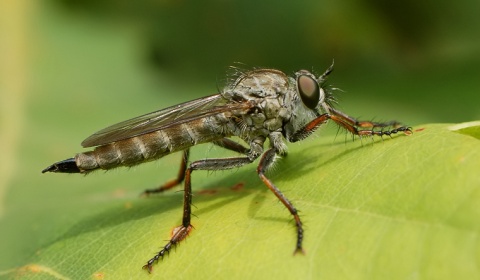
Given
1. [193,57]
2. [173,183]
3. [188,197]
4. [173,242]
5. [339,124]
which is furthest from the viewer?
[193,57]

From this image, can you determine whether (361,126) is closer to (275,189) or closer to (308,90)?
(308,90)

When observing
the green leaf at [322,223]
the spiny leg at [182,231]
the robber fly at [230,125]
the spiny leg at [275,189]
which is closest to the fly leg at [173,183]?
the green leaf at [322,223]

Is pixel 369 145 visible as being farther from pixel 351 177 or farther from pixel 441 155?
pixel 441 155

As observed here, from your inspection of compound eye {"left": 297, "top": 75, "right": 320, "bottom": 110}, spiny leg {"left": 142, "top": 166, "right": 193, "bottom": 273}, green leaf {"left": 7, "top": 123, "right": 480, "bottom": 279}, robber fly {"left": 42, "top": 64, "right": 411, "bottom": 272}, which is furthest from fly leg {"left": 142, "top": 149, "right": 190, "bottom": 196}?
compound eye {"left": 297, "top": 75, "right": 320, "bottom": 110}

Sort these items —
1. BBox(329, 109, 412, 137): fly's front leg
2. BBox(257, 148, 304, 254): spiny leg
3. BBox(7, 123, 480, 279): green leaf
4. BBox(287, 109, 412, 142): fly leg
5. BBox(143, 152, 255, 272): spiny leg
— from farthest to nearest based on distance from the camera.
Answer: BBox(287, 109, 412, 142): fly leg, BBox(329, 109, 412, 137): fly's front leg, BBox(143, 152, 255, 272): spiny leg, BBox(257, 148, 304, 254): spiny leg, BBox(7, 123, 480, 279): green leaf

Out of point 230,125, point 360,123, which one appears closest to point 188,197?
point 230,125

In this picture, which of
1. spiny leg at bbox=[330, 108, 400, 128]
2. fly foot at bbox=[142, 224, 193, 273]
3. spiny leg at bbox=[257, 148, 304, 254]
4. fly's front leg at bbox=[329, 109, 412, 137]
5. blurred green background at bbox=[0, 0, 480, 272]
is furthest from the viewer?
blurred green background at bbox=[0, 0, 480, 272]

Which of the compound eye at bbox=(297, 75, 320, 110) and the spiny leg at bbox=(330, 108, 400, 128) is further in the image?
the compound eye at bbox=(297, 75, 320, 110)

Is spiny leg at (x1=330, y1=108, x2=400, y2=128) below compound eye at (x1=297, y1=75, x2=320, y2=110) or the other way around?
below

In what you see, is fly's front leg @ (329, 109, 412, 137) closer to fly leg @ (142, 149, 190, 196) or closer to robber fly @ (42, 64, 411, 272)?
robber fly @ (42, 64, 411, 272)
